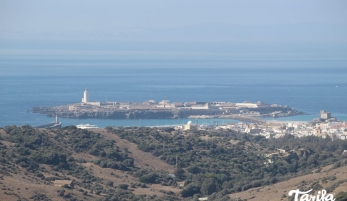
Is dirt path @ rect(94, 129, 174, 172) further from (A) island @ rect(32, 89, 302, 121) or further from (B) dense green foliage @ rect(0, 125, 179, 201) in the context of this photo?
(A) island @ rect(32, 89, 302, 121)

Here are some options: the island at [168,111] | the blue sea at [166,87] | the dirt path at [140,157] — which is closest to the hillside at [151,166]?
the dirt path at [140,157]

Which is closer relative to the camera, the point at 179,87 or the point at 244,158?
the point at 244,158

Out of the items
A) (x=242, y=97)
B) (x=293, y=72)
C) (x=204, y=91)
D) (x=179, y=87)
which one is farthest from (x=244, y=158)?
(x=293, y=72)

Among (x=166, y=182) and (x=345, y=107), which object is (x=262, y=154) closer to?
(x=166, y=182)

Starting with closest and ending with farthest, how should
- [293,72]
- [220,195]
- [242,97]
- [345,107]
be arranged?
[220,195]
[345,107]
[242,97]
[293,72]

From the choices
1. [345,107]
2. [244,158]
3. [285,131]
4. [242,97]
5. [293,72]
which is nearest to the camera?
[244,158]

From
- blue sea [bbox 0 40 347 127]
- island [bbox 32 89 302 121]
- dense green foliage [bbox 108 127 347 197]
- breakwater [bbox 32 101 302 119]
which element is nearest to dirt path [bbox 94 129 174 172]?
dense green foliage [bbox 108 127 347 197]

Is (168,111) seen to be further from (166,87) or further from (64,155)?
(64,155)

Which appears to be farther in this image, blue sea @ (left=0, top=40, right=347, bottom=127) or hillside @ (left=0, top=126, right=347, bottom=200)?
blue sea @ (left=0, top=40, right=347, bottom=127)

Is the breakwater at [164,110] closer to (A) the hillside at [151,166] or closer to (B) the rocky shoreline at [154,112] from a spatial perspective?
(B) the rocky shoreline at [154,112]

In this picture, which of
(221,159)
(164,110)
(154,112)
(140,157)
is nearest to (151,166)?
(140,157)
